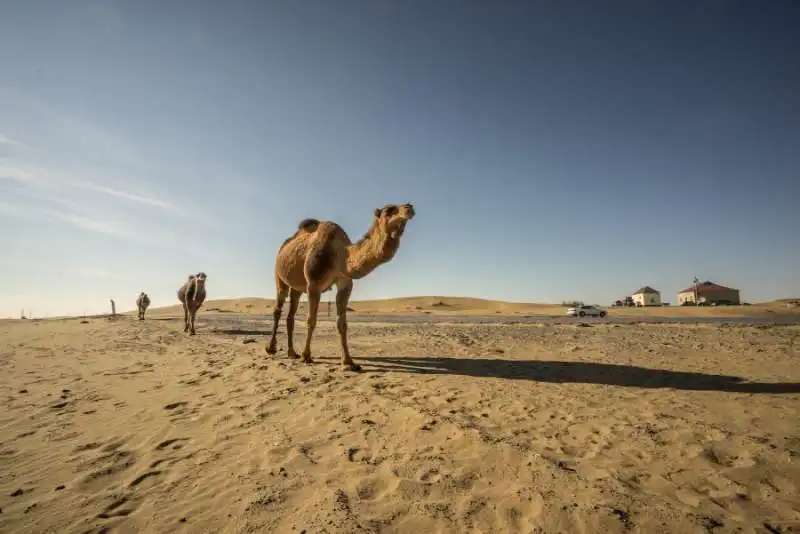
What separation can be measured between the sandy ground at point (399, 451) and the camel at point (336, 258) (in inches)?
59.8

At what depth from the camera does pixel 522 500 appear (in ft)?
9.38

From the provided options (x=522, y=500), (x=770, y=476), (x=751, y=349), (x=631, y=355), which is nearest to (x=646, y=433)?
(x=770, y=476)

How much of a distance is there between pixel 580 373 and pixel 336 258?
17.6ft

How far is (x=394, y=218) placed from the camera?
6.88 m

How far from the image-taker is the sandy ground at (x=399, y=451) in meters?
2.70

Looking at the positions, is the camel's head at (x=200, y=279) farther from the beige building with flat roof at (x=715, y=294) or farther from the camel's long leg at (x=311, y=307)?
the beige building with flat roof at (x=715, y=294)

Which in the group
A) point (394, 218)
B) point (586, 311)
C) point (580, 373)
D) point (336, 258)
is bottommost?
point (580, 373)

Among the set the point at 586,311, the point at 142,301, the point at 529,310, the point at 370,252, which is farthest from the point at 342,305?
the point at 529,310

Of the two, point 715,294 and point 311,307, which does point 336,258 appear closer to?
point 311,307

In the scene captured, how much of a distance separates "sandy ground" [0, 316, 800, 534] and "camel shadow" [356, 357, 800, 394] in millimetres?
76

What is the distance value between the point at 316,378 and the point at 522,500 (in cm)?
442

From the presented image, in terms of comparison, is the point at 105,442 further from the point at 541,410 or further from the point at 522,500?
the point at 541,410

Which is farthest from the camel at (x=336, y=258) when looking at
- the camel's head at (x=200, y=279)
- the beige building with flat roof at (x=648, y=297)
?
the beige building with flat roof at (x=648, y=297)

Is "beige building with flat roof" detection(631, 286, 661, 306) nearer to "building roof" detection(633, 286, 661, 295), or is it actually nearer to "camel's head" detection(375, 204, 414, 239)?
"building roof" detection(633, 286, 661, 295)
